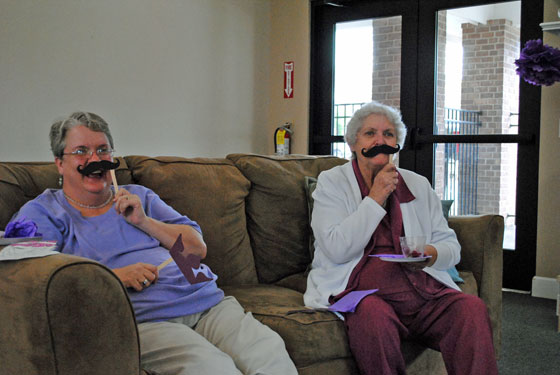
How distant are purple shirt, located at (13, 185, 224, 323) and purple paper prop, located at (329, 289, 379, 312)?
1.30ft

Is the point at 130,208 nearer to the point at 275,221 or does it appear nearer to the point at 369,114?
the point at 275,221

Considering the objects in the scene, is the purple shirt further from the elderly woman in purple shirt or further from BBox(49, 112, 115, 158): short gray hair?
BBox(49, 112, 115, 158): short gray hair

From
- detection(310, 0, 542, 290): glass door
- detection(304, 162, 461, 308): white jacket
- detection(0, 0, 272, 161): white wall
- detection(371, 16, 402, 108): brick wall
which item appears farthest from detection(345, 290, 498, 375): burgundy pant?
detection(371, 16, 402, 108): brick wall

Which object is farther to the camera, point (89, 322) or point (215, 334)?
point (215, 334)

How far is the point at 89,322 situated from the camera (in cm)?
122

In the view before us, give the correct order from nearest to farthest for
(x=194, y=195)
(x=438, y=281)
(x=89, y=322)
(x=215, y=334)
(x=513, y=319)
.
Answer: (x=89, y=322) → (x=215, y=334) → (x=438, y=281) → (x=194, y=195) → (x=513, y=319)

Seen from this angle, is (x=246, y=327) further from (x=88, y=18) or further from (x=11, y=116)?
(x=88, y=18)

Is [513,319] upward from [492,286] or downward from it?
downward

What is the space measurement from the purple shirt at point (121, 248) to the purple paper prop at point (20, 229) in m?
0.15

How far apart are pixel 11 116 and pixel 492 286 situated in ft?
8.49

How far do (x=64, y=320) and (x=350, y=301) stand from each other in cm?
104

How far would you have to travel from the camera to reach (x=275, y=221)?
2539 mm

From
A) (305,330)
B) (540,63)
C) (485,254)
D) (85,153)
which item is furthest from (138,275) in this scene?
(540,63)

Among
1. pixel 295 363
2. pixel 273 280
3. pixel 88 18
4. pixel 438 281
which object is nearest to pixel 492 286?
pixel 438 281
